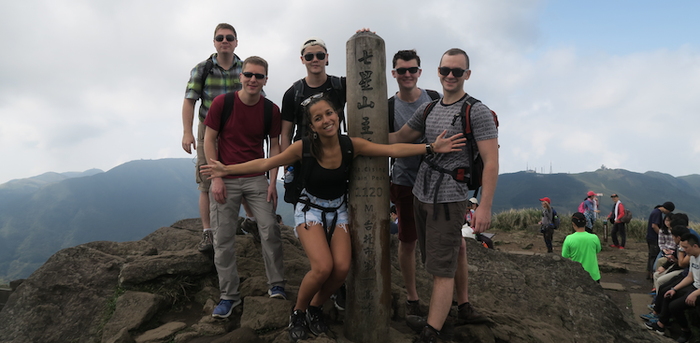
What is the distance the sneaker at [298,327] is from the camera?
10.6ft

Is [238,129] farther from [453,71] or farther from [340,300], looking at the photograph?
[453,71]

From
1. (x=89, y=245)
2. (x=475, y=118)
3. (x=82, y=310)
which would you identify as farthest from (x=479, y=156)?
(x=89, y=245)

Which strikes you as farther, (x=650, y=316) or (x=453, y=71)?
(x=650, y=316)

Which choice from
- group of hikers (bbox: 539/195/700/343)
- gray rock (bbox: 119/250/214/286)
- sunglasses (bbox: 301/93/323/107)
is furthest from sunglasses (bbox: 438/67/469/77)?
group of hikers (bbox: 539/195/700/343)

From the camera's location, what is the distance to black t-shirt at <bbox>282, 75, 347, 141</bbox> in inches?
156

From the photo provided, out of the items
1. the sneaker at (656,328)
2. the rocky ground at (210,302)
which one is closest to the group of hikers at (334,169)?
the rocky ground at (210,302)

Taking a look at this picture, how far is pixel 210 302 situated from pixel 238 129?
7.39 ft

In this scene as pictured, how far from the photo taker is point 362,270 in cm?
342

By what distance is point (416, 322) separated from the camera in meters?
3.83

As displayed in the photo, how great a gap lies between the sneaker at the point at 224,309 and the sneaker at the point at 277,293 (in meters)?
0.46

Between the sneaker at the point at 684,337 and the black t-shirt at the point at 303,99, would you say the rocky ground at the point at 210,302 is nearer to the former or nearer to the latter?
the black t-shirt at the point at 303,99

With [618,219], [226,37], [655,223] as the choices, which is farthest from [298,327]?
[618,219]

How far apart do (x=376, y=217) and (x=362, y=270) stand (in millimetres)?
536

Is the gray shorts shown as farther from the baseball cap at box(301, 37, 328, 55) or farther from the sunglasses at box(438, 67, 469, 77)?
the baseball cap at box(301, 37, 328, 55)
